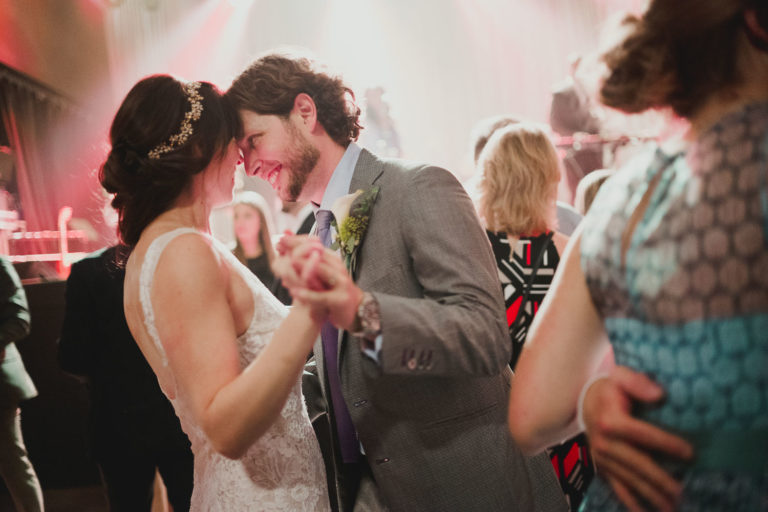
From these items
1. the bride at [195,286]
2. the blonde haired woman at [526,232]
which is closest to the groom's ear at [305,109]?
the bride at [195,286]

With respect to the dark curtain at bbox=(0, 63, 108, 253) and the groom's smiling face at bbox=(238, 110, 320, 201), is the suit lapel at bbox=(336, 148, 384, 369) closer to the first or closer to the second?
the groom's smiling face at bbox=(238, 110, 320, 201)

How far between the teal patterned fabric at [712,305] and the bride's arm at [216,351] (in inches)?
26.3

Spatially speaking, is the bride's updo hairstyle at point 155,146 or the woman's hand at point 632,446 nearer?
the woman's hand at point 632,446

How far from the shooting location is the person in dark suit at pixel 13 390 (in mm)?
3730

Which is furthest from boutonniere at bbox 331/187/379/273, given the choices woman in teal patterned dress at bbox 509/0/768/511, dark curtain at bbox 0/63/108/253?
dark curtain at bbox 0/63/108/253

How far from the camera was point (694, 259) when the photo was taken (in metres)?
0.74

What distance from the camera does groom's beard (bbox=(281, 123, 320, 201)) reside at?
78.0 inches

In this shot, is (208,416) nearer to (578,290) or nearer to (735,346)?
(578,290)

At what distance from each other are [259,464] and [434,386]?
1.64ft

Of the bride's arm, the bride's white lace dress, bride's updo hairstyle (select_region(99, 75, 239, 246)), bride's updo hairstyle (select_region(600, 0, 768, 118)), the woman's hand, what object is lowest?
the bride's white lace dress

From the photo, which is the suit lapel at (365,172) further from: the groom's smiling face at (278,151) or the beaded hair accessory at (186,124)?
the beaded hair accessory at (186,124)

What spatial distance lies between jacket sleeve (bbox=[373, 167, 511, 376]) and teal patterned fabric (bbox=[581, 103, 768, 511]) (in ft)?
1.86

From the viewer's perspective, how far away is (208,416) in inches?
49.0

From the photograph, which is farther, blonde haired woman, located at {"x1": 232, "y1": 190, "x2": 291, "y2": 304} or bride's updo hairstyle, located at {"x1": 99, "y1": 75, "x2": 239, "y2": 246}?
blonde haired woman, located at {"x1": 232, "y1": 190, "x2": 291, "y2": 304}
